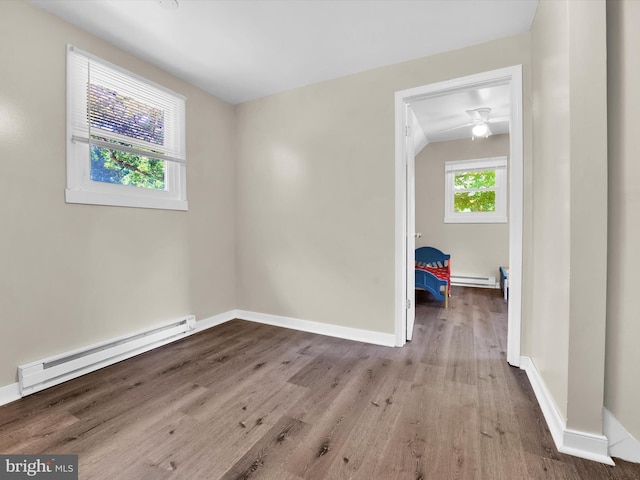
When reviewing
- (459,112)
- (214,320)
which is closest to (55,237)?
(214,320)

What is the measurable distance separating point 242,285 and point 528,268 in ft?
8.99

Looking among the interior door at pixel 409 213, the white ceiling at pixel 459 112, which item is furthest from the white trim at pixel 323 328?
the white ceiling at pixel 459 112

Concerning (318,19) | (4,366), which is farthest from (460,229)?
(4,366)

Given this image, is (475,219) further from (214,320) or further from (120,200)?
(120,200)

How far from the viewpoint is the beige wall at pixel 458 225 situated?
16.4 ft

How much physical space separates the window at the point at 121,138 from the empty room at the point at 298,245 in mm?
19

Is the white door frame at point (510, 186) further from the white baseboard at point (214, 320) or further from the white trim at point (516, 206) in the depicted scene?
the white baseboard at point (214, 320)

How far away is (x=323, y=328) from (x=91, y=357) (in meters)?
1.84

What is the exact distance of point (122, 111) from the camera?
2406mm

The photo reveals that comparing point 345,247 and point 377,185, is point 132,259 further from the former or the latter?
point 377,185

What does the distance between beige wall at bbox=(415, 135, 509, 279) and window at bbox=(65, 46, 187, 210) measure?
4.23 meters

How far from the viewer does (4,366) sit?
5.83 feet

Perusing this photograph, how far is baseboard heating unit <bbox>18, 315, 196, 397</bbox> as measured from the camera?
1852 millimetres

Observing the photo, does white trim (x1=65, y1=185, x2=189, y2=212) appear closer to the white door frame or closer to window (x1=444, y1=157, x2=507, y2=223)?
the white door frame
